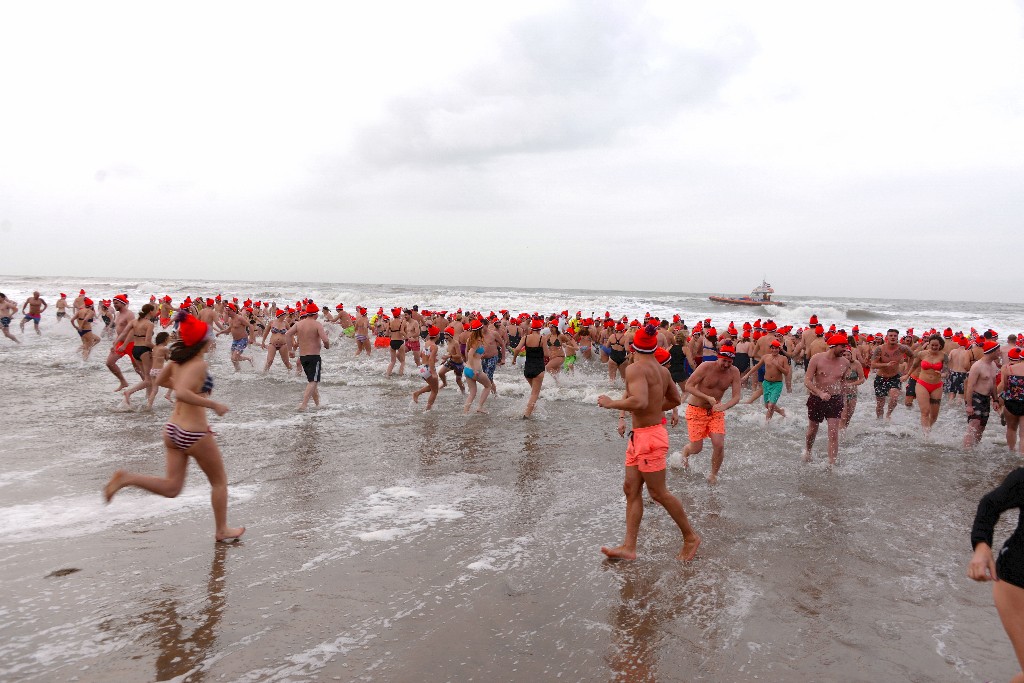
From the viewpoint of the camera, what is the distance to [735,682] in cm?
315

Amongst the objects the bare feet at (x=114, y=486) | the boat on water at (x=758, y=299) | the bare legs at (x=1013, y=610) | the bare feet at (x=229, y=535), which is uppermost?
the boat on water at (x=758, y=299)

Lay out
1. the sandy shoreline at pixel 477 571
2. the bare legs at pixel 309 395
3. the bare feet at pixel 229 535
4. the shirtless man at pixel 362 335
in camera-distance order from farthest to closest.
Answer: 1. the shirtless man at pixel 362 335
2. the bare legs at pixel 309 395
3. the bare feet at pixel 229 535
4. the sandy shoreline at pixel 477 571

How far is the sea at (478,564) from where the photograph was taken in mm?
3295

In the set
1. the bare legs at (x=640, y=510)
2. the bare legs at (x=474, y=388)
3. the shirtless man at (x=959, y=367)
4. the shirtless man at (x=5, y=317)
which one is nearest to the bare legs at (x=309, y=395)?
the bare legs at (x=474, y=388)

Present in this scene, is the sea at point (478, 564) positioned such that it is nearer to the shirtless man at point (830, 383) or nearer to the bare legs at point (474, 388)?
the shirtless man at point (830, 383)

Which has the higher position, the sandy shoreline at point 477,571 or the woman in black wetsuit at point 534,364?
the woman in black wetsuit at point 534,364

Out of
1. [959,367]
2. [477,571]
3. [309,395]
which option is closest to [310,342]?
[309,395]

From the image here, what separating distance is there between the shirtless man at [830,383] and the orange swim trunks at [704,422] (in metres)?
1.63

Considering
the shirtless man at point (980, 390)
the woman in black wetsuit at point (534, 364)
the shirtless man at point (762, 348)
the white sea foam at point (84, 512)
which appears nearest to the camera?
the white sea foam at point (84, 512)

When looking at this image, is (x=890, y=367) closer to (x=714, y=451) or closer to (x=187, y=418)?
(x=714, y=451)

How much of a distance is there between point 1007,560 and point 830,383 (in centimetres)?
537

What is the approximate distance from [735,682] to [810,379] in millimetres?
5199

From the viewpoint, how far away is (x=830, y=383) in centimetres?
741

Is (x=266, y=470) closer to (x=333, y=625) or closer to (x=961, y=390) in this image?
(x=333, y=625)
